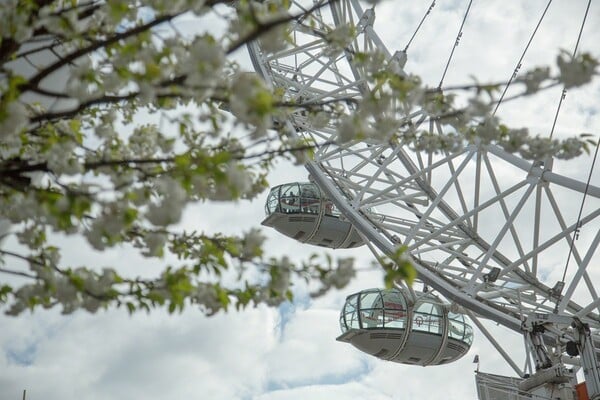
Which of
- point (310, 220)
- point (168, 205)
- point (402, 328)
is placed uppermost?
point (310, 220)

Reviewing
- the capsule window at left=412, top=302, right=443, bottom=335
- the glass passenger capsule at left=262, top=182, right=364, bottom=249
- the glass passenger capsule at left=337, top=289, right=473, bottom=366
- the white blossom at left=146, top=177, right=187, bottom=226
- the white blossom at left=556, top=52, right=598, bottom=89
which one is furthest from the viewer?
the glass passenger capsule at left=262, top=182, right=364, bottom=249

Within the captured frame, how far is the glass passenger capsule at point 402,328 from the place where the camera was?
2161cm

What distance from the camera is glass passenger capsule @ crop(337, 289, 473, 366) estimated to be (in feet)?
70.9

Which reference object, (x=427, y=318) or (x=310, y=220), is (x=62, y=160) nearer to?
(x=427, y=318)

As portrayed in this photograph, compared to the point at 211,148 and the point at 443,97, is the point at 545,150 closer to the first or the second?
the point at 443,97

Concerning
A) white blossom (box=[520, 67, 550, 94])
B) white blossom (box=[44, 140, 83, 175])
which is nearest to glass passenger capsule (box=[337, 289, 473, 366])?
white blossom (box=[520, 67, 550, 94])

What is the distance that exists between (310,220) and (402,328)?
5069mm

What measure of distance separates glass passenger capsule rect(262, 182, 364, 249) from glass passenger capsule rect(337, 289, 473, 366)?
2872 mm

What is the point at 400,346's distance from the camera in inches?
851

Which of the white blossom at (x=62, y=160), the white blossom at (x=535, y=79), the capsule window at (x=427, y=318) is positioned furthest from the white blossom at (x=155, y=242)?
the capsule window at (x=427, y=318)

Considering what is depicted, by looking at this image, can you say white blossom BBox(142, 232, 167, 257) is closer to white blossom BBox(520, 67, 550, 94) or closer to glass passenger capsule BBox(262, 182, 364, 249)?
white blossom BBox(520, 67, 550, 94)

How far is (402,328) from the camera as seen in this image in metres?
21.6

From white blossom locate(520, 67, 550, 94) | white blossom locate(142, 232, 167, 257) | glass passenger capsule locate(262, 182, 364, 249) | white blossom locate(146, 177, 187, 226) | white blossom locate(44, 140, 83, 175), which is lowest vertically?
white blossom locate(146, 177, 187, 226)

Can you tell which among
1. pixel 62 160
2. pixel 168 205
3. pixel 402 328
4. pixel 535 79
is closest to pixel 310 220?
pixel 402 328
